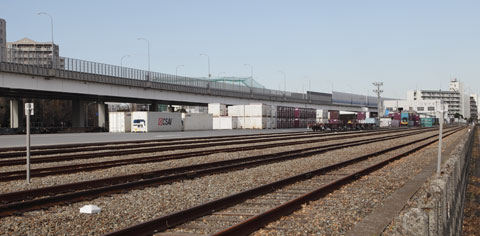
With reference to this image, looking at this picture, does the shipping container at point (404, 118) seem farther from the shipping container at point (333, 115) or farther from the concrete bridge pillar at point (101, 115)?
the concrete bridge pillar at point (101, 115)

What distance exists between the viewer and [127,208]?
859 centimetres

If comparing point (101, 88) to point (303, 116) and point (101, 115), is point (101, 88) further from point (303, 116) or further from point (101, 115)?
point (303, 116)

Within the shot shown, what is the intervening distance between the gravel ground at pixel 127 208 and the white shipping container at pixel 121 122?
143 feet

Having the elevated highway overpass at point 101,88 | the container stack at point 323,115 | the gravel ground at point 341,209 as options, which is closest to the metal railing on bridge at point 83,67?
the elevated highway overpass at point 101,88

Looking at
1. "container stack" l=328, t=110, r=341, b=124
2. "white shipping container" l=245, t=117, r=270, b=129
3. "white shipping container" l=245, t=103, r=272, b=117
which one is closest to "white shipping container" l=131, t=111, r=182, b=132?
"white shipping container" l=245, t=103, r=272, b=117

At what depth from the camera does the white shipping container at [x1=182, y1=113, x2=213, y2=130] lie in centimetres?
5941

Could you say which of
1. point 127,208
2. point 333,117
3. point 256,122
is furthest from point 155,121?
point 127,208

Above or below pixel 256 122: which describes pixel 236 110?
above

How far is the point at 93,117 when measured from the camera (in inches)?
4958

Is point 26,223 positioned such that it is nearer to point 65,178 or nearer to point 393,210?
point 65,178

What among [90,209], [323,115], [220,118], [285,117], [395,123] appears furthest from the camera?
[395,123]

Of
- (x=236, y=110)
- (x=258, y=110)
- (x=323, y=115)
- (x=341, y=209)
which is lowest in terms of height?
(x=341, y=209)

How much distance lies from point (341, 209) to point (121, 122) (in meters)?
49.6

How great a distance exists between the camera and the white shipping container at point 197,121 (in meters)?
59.4
